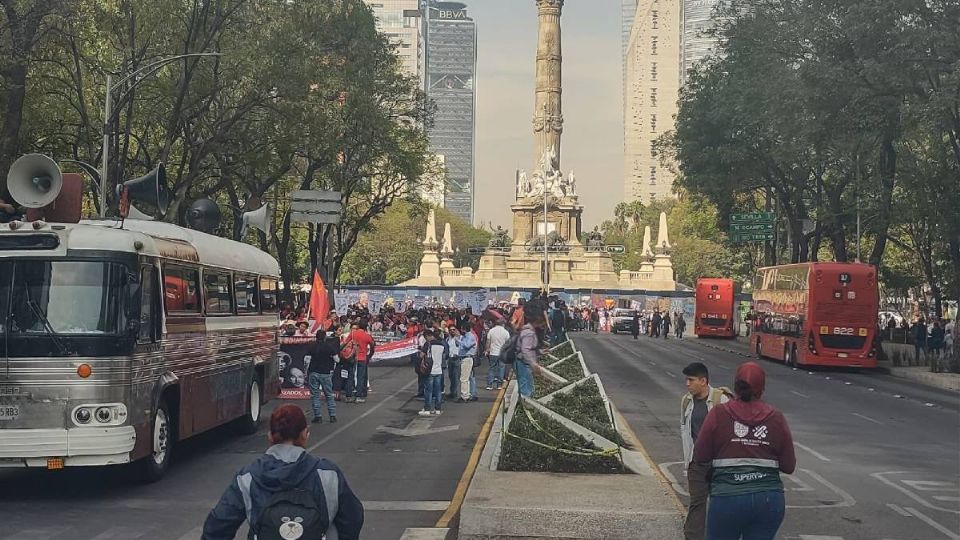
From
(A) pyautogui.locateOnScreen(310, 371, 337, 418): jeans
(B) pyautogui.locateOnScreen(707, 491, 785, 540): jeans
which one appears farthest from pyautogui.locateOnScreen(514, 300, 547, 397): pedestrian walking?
(B) pyautogui.locateOnScreen(707, 491, 785, 540): jeans

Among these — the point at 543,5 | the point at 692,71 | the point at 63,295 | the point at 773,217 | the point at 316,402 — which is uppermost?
the point at 543,5

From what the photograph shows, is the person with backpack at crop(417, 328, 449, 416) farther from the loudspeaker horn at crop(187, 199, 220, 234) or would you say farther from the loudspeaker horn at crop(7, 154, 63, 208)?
the loudspeaker horn at crop(7, 154, 63, 208)

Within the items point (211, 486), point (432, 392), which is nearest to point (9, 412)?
point (211, 486)

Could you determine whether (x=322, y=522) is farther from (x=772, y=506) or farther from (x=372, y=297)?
(x=372, y=297)

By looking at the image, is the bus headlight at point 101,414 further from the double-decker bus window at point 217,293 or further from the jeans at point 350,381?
the jeans at point 350,381

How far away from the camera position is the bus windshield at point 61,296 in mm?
12352

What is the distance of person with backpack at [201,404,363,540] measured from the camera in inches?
198

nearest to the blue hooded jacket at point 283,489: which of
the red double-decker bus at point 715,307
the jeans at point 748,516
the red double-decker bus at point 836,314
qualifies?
the jeans at point 748,516

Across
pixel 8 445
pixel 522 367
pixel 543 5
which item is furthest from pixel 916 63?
pixel 543 5

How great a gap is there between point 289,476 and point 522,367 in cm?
1354

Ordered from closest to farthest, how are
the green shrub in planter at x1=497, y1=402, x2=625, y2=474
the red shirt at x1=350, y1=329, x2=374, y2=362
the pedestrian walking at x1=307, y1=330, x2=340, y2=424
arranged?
the green shrub in planter at x1=497, y1=402, x2=625, y2=474 < the pedestrian walking at x1=307, y1=330, x2=340, y2=424 < the red shirt at x1=350, y1=329, x2=374, y2=362

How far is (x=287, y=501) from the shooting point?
5070 millimetres

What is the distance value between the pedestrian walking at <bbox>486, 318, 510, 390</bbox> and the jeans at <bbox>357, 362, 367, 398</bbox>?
3022mm

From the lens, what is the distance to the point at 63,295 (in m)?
12.5
